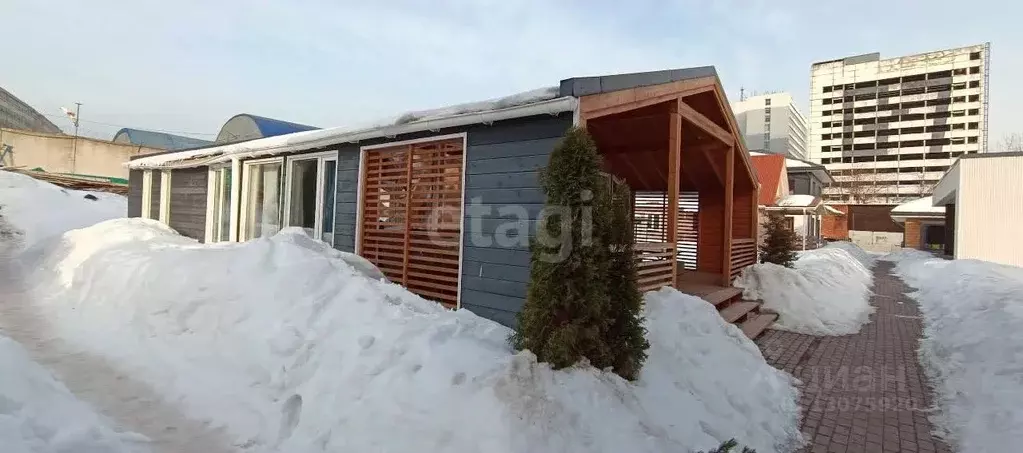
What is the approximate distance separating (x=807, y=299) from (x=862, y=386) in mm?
4071

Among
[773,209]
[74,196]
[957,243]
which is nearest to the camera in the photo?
[957,243]

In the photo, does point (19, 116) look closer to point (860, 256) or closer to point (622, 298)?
point (622, 298)

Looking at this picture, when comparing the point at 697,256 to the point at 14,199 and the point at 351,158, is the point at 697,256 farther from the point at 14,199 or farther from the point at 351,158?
the point at 14,199

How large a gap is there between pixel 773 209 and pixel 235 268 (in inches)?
962

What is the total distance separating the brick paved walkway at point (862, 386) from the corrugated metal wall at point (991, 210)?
13.6m

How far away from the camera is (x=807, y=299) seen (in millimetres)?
9117

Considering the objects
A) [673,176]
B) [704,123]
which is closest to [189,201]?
[673,176]

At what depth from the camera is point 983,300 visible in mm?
8289

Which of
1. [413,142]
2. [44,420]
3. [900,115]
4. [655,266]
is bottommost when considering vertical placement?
[44,420]

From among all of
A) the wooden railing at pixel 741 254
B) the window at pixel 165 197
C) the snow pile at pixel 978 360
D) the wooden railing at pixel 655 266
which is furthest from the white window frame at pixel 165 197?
the snow pile at pixel 978 360

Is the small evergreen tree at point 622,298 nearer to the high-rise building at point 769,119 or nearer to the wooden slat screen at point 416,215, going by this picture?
the wooden slat screen at point 416,215

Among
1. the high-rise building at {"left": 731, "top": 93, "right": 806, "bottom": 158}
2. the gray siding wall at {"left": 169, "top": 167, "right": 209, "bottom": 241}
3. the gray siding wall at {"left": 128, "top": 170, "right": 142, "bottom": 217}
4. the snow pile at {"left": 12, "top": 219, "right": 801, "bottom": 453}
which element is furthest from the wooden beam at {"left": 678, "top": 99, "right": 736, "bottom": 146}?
the high-rise building at {"left": 731, "top": 93, "right": 806, "bottom": 158}

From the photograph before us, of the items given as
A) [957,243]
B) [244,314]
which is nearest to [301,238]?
[244,314]

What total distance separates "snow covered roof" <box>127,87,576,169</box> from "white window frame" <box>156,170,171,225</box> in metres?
2.81
